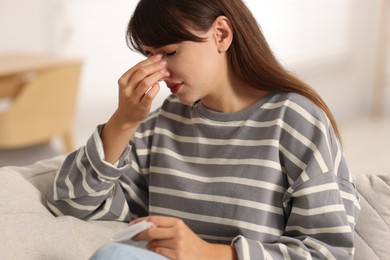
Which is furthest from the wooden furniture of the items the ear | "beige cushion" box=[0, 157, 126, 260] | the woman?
the ear

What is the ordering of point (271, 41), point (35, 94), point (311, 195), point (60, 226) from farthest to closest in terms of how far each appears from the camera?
point (271, 41)
point (35, 94)
point (60, 226)
point (311, 195)

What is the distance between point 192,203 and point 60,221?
29 centimetres

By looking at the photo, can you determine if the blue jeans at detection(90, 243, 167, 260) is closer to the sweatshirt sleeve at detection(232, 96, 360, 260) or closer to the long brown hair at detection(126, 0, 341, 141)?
the sweatshirt sleeve at detection(232, 96, 360, 260)

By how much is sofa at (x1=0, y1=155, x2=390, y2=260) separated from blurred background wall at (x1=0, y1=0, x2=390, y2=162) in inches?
53.4

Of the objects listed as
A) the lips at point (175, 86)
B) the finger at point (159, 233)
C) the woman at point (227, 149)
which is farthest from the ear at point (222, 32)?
the finger at point (159, 233)

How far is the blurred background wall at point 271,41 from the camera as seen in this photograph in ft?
11.9

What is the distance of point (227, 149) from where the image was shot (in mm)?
1410

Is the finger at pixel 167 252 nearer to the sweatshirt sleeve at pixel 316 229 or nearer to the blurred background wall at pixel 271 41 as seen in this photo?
the sweatshirt sleeve at pixel 316 229

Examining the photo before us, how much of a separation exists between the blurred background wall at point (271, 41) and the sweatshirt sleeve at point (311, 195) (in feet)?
4.85

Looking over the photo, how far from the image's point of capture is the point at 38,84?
3.27m

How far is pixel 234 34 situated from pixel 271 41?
3048mm

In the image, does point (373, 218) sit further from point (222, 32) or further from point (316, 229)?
point (222, 32)

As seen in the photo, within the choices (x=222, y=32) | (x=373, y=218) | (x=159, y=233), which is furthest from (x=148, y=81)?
(x=373, y=218)

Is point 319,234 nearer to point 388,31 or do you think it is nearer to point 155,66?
point 155,66
